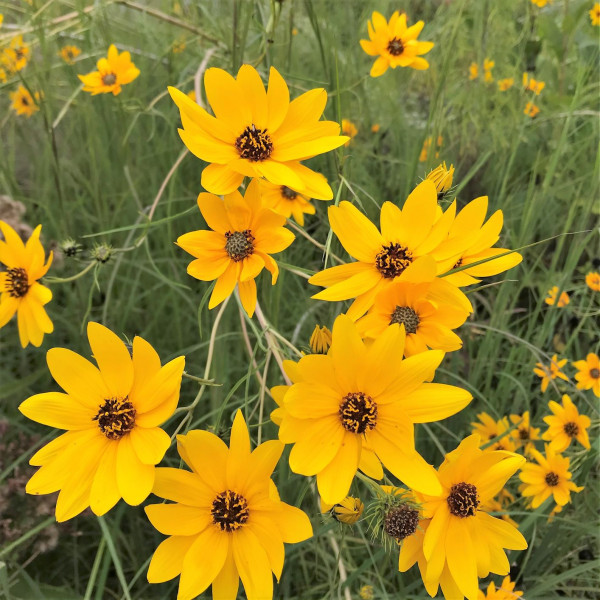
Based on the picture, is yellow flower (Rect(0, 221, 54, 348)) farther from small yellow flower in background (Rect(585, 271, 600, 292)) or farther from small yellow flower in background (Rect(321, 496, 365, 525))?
small yellow flower in background (Rect(585, 271, 600, 292))

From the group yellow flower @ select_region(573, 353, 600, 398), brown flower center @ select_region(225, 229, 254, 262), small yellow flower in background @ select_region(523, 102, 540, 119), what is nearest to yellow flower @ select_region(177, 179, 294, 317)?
brown flower center @ select_region(225, 229, 254, 262)

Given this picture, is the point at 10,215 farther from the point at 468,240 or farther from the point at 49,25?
the point at 468,240

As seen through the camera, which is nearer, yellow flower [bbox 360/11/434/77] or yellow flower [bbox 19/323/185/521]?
yellow flower [bbox 19/323/185/521]

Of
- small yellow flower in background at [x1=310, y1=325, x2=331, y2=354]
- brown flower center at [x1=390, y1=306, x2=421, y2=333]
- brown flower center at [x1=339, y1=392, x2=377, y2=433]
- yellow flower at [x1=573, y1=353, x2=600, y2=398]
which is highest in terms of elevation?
brown flower center at [x1=390, y1=306, x2=421, y2=333]

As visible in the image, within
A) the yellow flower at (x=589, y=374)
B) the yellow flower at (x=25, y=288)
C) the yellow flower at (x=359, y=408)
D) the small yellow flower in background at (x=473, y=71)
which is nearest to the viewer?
the yellow flower at (x=359, y=408)

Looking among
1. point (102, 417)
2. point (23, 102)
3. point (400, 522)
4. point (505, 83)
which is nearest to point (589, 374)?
point (400, 522)

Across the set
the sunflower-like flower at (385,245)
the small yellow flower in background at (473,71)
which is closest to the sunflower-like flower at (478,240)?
the sunflower-like flower at (385,245)

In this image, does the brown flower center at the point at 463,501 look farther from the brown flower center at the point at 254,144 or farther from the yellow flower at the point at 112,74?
the yellow flower at the point at 112,74
